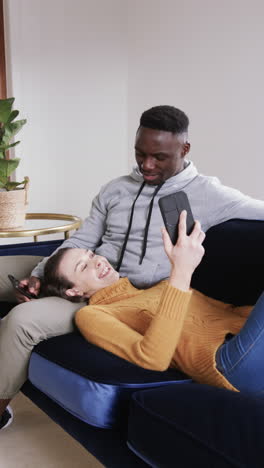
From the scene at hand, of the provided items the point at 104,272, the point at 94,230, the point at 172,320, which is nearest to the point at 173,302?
the point at 172,320

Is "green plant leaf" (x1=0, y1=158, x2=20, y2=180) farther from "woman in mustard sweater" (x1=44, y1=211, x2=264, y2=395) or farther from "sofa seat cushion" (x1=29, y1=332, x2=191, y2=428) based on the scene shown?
"sofa seat cushion" (x1=29, y1=332, x2=191, y2=428)

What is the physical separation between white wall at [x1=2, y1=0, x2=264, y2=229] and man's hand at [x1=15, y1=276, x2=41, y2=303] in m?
1.57

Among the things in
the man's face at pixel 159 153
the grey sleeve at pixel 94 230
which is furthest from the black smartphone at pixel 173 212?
the grey sleeve at pixel 94 230

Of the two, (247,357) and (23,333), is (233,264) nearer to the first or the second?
(247,357)

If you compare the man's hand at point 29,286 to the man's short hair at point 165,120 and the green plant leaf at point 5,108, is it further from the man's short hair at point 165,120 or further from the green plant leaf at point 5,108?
the green plant leaf at point 5,108

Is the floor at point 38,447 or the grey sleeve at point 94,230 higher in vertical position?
the grey sleeve at point 94,230

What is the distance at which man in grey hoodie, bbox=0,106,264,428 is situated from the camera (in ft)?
5.44

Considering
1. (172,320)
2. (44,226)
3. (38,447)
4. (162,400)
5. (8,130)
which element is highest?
(8,130)

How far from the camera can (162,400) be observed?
48.4 inches

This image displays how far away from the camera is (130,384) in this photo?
134cm

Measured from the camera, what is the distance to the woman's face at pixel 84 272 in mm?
1748

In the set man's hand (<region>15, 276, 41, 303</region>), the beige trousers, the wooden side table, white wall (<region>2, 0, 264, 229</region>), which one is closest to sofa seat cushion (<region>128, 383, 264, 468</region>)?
the beige trousers

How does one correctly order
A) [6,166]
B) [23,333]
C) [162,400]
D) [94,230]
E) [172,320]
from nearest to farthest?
[162,400], [172,320], [23,333], [94,230], [6,166]

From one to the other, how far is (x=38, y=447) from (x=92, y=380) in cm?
63
